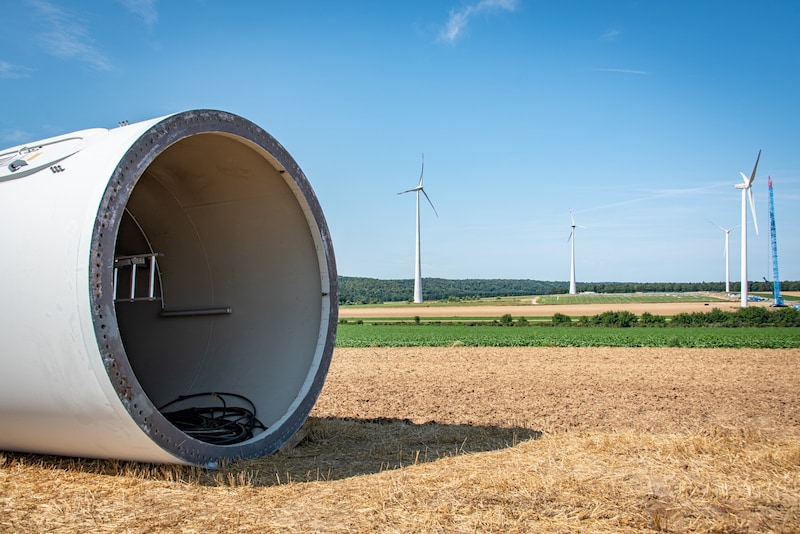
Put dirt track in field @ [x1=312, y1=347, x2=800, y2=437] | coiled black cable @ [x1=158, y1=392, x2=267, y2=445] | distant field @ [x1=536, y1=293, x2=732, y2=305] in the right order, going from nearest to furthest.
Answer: coiled black cable @ [x1=158, y1=392, x2=267, y2=445] < dirt track in field @ [x1=312, y1=347, x2=800, y2=437] < distant field @ [x1=536, y1=293, x2=732, y2=305]

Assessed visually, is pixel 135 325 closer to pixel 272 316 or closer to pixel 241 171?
pixel 272 316

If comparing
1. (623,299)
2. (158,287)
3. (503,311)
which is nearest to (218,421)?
(158,287)

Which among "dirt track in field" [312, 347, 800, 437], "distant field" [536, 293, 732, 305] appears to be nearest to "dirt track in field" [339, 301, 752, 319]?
"distant field" [536, 293, 732, 305]

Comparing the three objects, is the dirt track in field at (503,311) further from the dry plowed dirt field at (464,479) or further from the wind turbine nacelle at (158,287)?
the wind turbine nacelle at (158,287)

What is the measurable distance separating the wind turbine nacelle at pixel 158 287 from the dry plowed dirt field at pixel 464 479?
42 cm

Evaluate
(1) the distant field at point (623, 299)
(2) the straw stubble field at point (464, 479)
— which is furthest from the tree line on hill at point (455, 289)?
(2) the straw stubble field at point (464, 479)

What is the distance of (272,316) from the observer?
27.0 ft

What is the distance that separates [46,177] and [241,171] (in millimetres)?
2342

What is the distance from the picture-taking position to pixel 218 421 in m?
7.66

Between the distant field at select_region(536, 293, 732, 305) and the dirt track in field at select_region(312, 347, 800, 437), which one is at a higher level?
the distant field at select_region(536, 293, 732, 305)

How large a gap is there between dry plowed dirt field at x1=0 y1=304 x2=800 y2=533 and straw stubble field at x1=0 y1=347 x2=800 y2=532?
0.06 feet

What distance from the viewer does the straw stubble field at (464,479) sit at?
5.15m

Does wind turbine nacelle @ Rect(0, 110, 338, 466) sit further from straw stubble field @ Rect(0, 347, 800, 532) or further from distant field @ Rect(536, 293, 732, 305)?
distant field @ Rect(536, 293, 732, 305)

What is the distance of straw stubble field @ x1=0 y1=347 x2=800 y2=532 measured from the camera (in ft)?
16.9
